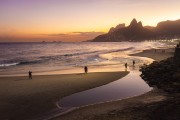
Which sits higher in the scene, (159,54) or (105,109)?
(105,109)

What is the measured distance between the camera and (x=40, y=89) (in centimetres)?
2841

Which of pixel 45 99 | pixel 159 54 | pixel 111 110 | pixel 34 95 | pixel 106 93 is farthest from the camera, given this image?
pixel 159 54

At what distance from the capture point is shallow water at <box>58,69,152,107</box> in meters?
23.1

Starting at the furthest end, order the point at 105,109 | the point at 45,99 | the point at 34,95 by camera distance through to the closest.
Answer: the point at 34,95 → the point at 45,99 → the point at 105,109

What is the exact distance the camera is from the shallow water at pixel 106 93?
2308cm

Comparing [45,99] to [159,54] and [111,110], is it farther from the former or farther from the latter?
[159,54]

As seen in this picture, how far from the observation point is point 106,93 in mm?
26625

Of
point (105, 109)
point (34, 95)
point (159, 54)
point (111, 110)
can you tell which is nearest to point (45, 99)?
point (34, 95)

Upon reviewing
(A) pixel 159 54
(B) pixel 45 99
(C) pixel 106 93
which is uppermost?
(B) pixel 45 99

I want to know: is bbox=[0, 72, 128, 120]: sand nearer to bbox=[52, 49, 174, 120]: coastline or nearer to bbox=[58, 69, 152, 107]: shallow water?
bbox=[58, 69, 152, 107]: shallow water

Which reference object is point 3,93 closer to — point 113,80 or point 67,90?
point 67,90

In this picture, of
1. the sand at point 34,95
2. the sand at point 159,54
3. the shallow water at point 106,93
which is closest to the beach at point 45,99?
the sand at point 34,95

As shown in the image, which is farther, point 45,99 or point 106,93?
point 106,93

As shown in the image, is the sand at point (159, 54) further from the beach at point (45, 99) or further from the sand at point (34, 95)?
the beach at point (45, 99)
